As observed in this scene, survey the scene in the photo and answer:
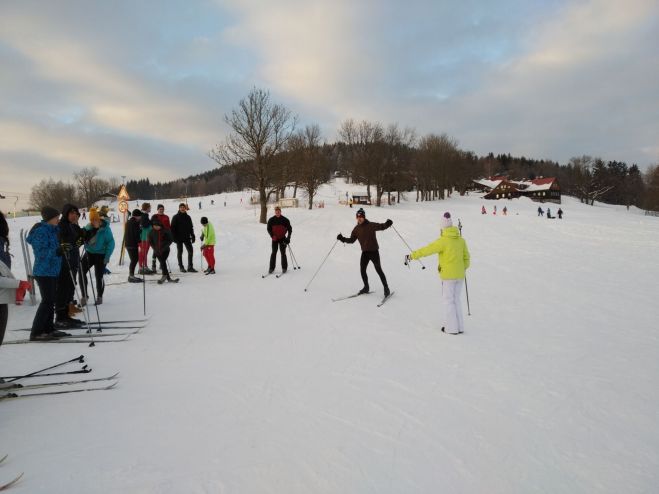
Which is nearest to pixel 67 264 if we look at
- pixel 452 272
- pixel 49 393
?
pixel 49 393

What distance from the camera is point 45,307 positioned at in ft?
18.0

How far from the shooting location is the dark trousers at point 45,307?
5.41 meters

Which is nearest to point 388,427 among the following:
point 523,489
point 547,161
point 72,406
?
point 523,489

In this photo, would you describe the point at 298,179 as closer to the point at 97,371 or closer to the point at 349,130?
the point at 349,130

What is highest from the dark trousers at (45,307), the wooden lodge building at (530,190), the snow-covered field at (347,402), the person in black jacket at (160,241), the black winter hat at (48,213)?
the wooden lodge building at (530,190)

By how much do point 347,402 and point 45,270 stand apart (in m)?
4.92

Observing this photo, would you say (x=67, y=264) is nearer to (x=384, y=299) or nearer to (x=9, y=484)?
(x=9, y=484)

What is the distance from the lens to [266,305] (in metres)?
7.67

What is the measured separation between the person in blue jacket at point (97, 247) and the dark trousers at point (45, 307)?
2259 mm

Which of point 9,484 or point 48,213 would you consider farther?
point 48,213

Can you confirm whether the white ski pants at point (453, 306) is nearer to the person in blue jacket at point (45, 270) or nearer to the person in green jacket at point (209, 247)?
the person in blue jacket at point (45, 270)

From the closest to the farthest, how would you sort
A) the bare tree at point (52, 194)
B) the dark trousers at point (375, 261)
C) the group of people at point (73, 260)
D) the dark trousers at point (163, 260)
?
1. the group of people at point (73, 260)
2. the dark trousers at point (375, 261)
3. the dark trousers at point (163, 260)
4. the bare tree at point (52, 194)

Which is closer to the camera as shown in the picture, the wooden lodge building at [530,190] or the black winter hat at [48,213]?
the black winter hat at [48,213]

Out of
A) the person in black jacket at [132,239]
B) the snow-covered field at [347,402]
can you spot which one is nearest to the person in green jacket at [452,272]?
the snow-covered field at [347,402]
